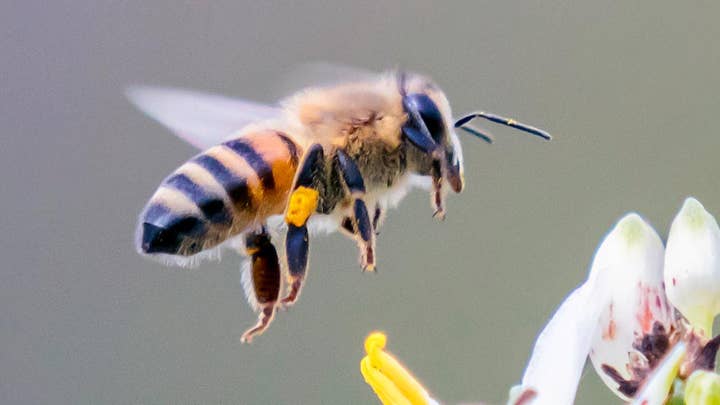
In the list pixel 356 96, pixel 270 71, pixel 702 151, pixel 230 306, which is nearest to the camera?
pixel 356 96

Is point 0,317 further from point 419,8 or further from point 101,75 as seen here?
point 419,8

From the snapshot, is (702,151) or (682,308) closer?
(682,308)

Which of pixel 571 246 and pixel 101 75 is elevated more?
pixel 101 75

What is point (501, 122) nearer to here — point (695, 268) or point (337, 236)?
point (695, 268)

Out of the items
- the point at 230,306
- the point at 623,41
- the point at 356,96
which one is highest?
the point at 623,41

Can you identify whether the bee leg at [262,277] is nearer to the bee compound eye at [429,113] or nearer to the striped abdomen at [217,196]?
the striped abdomen at [217,196]

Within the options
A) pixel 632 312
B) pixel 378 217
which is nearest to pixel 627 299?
pixel 632 312

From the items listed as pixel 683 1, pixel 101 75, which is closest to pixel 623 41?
pixel 683 1
